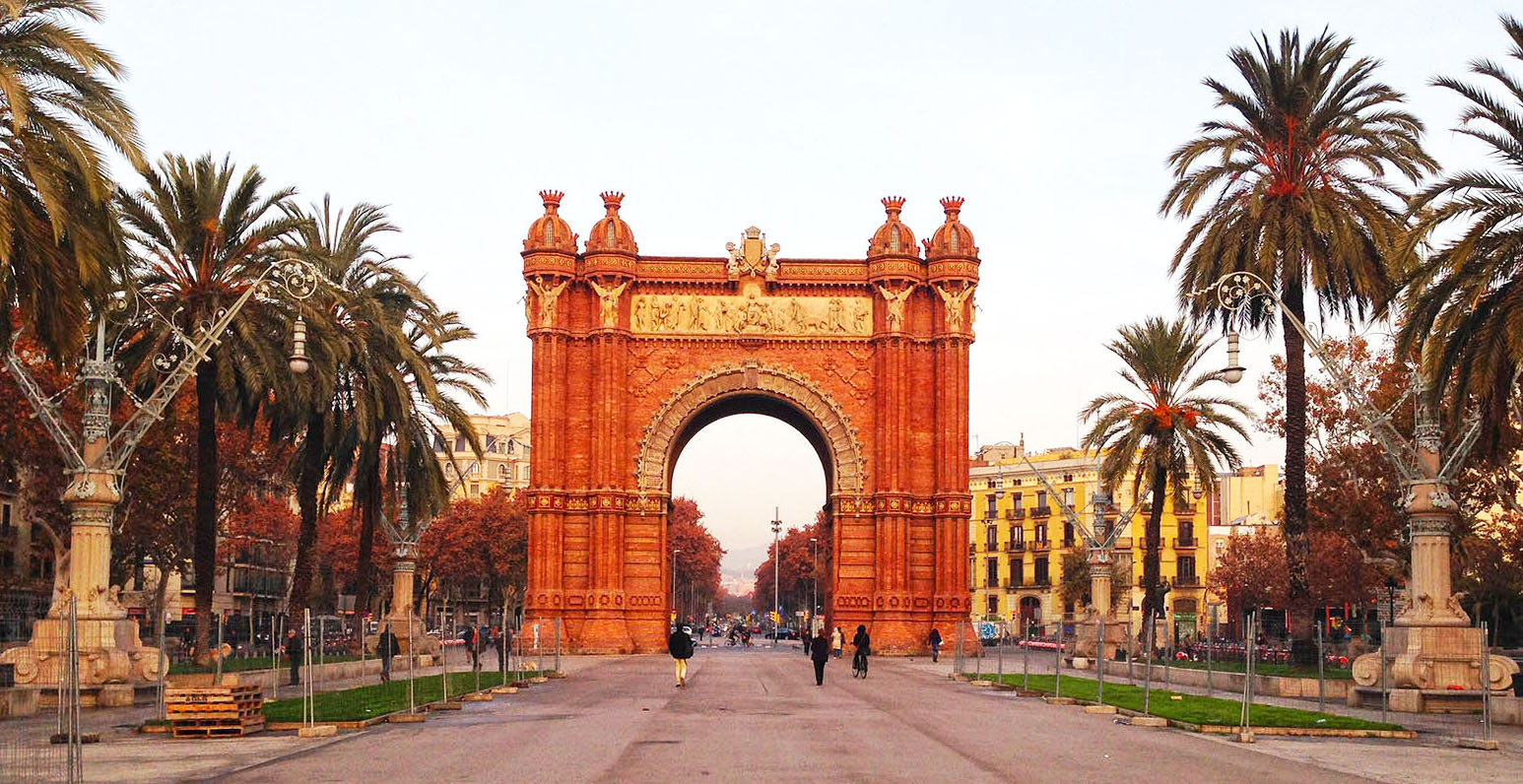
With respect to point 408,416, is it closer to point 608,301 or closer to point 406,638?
point 406,638

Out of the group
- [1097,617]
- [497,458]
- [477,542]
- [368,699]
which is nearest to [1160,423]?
[1097,617]

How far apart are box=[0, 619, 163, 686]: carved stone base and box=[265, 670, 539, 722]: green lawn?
267 cm

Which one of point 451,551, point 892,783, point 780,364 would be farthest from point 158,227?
point 451,551

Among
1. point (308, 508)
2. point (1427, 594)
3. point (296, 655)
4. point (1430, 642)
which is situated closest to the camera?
point (1430, 642)

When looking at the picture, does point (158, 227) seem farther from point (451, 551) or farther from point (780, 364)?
point (451, 551)

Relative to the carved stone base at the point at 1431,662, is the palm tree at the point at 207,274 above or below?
above

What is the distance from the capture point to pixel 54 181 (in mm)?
17453

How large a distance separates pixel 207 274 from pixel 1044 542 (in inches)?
3190

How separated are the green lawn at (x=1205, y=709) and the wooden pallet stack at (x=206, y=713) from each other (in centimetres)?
1352

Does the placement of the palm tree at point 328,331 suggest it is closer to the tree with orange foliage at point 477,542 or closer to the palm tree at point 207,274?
the palm tree at point 207,274

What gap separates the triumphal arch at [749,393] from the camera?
55781 millimetres

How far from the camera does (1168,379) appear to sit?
44.4 m

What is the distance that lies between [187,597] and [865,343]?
47.5 m

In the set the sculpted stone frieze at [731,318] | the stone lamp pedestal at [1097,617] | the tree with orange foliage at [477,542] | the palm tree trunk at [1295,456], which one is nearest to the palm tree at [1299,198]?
the palm tree trunk at [1295,456]
